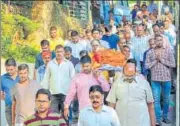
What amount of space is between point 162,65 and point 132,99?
7.54 ft

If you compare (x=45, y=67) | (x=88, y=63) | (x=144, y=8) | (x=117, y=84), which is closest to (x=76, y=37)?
(x=45, y=67)

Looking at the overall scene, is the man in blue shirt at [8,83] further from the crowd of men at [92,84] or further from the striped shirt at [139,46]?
the striped shirt at [139,46]

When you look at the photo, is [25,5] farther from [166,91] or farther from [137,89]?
[137,89]

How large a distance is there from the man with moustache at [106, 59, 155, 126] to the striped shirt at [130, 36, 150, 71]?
129 inches

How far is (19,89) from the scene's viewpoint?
765 cm

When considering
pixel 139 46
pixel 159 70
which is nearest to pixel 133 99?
pixel 159 70

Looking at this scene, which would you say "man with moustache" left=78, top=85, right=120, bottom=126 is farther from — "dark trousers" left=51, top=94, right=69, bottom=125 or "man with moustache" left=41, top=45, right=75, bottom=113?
"dark trousers" left=51, top=94, right=69, bottom=125

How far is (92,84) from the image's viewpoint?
797 centimetres

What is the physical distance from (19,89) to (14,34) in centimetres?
598

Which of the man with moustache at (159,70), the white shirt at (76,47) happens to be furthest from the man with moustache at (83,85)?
the white shirt at (76,47)

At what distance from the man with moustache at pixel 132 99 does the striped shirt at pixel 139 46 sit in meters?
3.27

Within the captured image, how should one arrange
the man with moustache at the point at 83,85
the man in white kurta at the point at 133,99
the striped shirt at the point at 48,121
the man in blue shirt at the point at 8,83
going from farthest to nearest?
the man in blue shirt at the point at 8,83, the man with moustache at the point at 83,85, the man in white kurta at the point at 133,99, the striped shirt at the point at 48,121

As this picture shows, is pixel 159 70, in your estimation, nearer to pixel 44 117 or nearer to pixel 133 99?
pixel 133 99

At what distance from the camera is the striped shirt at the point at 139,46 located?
35.2ft
